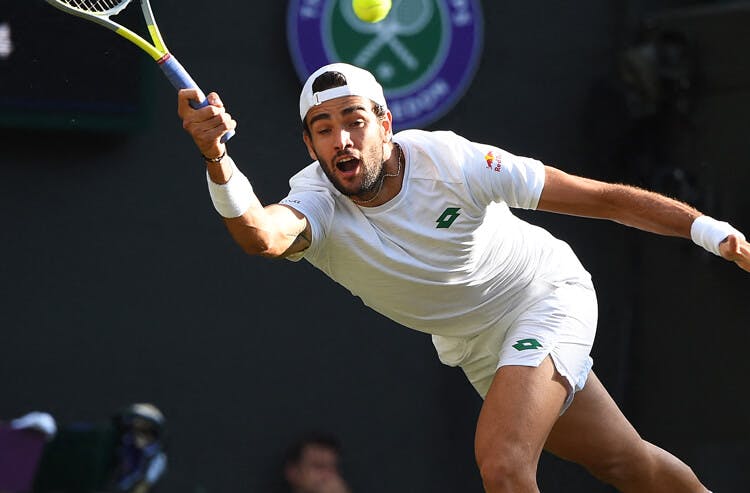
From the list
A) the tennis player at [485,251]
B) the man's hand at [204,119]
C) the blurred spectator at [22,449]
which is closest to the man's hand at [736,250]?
the tennis player at [485,251]

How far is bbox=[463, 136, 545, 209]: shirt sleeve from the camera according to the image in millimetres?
4625

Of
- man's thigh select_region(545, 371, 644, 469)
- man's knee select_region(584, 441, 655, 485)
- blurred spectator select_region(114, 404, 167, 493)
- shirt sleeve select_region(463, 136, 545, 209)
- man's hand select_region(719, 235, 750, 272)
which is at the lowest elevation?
blurred spectator select_region(114, 404, 167, 493)

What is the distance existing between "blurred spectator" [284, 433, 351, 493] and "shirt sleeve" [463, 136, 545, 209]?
2.56 metres

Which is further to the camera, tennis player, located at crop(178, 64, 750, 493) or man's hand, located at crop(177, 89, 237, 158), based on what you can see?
tennis player, located at crop(178, 64, 750, 493)

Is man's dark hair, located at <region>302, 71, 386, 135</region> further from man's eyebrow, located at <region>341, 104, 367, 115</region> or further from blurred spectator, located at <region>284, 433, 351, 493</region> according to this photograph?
blurred spectator, located at <region>284, 433, 351, 493</region>

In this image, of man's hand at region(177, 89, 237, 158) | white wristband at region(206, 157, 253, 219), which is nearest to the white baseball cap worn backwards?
white wristband at region(206, 157, 253, 219)

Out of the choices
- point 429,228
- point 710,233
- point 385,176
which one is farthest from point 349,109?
point 710,233

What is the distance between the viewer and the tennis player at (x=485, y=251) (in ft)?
14.7

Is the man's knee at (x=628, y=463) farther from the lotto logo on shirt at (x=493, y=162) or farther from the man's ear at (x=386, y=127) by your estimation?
the man's ear at (x=386, y=127)

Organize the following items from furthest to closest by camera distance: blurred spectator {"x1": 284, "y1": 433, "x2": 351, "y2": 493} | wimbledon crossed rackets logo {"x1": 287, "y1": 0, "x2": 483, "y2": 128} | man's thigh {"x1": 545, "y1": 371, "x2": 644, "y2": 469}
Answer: wimbledon crossed rackets logo {"x1": 287, "y1": 0, "x2": 483, "y2": 128} < blurred spectator {"x1": 284, "y1": 433, "x2": 351, "y2": 493} < man's thigh {"x1": 545, "y1": 371, "x2": 644, "y2": 469}

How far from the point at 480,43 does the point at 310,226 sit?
3.21 metres

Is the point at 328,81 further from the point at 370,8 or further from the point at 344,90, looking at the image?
the point at 370,8

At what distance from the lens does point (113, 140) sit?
6879 millimetres

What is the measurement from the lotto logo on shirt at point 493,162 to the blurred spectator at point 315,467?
8.57ft
